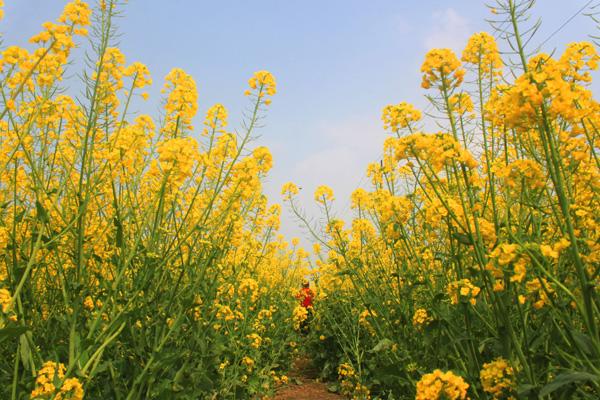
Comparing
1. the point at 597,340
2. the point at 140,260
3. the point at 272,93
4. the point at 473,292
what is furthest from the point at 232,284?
the point at 597,340

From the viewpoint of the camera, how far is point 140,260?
294 cm

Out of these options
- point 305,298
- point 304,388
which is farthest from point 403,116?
point 305,298

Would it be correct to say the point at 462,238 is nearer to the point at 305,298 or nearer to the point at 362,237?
the point at 362,237

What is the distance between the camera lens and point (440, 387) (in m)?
1.70

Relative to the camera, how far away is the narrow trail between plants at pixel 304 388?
635 centimetres

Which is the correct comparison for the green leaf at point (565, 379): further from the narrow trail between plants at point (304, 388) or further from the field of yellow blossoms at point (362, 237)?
the narrow trail between plants at point (304, 388)

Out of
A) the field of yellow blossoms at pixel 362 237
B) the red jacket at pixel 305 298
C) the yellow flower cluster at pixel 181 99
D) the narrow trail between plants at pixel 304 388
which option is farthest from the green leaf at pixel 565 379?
the red jacket at pixel 305 298

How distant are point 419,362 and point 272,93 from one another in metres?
2.04

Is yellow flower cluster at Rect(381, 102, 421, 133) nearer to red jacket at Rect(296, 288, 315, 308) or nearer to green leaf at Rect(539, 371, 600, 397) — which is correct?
green leaf at Rect(539, 371, 600, 397)

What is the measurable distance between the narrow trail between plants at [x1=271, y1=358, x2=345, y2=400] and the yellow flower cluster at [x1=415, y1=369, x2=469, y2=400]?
4836 millimetres

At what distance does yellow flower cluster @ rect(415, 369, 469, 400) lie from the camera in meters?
1.70

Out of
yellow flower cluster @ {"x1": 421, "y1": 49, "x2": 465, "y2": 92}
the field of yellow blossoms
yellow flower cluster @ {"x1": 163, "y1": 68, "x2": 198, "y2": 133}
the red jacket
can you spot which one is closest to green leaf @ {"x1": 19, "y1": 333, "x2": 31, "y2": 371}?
the field of yellow blossoms

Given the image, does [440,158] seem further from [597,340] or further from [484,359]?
[484,359]

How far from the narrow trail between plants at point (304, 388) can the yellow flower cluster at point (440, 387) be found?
15.9ft
